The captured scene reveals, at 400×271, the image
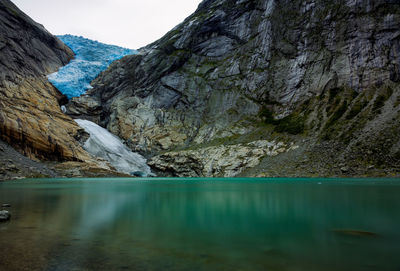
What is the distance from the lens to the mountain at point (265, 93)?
52.2 metres

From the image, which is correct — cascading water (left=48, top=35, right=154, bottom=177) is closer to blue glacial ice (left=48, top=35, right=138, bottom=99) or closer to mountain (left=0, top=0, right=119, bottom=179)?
blue glacial ice (left=48, top=35, right=138, bottom=99)

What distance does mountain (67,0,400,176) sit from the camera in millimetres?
52250

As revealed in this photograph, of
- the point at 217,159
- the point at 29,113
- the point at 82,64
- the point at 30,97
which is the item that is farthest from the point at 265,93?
the point at 82,64

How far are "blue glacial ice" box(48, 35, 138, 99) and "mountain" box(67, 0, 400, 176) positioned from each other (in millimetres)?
5173

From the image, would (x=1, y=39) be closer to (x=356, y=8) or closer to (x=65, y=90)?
(x=65, y=90)

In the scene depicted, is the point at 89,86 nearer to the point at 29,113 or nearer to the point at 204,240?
the point at 29,113

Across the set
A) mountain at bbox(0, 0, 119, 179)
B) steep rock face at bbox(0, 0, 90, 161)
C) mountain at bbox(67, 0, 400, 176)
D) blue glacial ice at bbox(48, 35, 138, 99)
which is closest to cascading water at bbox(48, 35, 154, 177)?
blue glacial ice at bbox(48, 35, 138, 99)

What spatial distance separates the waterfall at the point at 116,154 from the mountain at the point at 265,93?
4.44m

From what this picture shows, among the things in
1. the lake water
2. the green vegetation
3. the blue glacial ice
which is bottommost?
the lake water

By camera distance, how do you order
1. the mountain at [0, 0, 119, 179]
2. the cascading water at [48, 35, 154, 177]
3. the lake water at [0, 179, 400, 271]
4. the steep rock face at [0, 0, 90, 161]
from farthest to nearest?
the cascading water at [48, 35, 154, 177] < the steep rock face at [0, 0, 90, 161] < the mountain at [0, 0, 119, 179] < the lake water at [0, 179, 400, 271]

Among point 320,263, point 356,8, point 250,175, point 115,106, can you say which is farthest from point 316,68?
point 320,263

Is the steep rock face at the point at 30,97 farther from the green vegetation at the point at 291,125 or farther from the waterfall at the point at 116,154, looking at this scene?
the green vegetation at the point at 291,125

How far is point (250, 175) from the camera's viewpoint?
183 feet

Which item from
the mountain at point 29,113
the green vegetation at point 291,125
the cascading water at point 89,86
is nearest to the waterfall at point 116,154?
the cascading water at point 89,86
